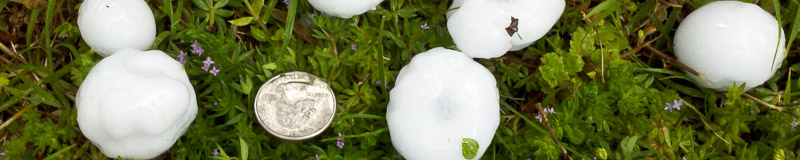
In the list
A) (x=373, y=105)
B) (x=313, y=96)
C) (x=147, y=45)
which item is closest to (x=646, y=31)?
(x=373, y=105)

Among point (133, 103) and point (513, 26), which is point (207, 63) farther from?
point (513, 26)

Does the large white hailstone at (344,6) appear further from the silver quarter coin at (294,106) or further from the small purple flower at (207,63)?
the small purple flower at (207,63)

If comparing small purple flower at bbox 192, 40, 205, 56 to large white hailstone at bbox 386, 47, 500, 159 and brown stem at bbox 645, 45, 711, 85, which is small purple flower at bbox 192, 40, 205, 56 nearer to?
large white hailstone at bbox 386, 47, 500, 159

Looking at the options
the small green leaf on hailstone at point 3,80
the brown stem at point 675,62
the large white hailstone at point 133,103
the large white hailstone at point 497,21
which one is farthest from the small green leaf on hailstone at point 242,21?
the brown stem at point 675,62

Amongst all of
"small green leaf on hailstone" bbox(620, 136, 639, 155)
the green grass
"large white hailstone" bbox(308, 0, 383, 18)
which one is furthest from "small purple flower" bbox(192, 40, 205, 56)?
"small green leaf on hailstone" bbox(620, 136, 639, 155)

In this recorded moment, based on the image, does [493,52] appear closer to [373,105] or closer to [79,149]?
[373,105]

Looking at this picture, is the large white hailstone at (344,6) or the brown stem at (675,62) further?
the brown stem at (675,62)
